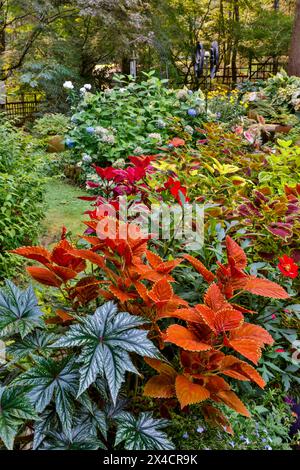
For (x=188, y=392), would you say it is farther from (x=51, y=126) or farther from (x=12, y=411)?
(x=51, y=126)

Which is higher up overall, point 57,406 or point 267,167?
point 267,167

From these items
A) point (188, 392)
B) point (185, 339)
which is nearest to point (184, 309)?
point (185, 339)

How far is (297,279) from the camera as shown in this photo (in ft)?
5.91

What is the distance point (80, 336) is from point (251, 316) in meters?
0.76

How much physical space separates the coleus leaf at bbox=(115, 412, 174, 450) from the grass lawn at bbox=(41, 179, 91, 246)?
2607 mm

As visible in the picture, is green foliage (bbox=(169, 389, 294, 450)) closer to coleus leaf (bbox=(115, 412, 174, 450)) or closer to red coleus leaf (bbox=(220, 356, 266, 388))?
coleus leaf (bbox=(115, 412, 174, 450))

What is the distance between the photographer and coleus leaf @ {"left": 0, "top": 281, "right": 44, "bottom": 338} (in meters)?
1.21

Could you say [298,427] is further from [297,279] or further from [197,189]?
[197,189]

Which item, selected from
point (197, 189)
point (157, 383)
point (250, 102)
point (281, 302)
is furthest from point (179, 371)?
point (250, 102)

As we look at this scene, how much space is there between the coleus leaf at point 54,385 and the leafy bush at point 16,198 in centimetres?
208

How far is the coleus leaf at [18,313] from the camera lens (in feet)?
3.95

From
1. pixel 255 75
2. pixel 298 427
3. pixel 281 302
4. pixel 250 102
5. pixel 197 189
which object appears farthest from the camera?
pixel 255 75

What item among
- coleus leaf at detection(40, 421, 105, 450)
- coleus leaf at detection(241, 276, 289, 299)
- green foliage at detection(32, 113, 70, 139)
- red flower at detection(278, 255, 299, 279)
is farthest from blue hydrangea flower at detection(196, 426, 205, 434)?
green foliage at detection(32, 113, 70, 139)

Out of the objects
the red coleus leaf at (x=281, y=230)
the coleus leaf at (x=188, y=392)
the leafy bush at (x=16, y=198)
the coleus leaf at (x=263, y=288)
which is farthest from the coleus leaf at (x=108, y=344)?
the leafy bush at (x=16, y=198)
